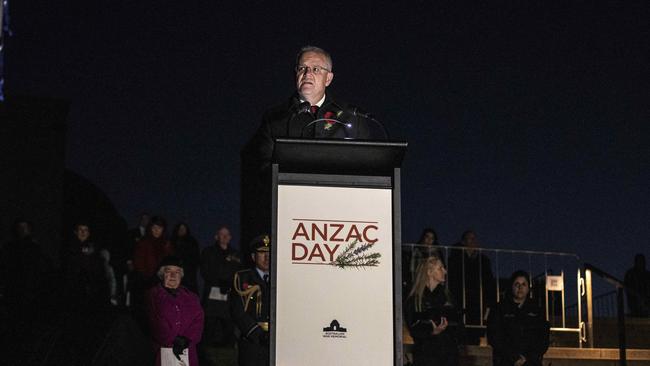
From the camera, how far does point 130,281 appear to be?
12469mm

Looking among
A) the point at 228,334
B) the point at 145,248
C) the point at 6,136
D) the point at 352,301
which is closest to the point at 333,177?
the point at 352,301

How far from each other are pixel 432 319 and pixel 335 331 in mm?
5003

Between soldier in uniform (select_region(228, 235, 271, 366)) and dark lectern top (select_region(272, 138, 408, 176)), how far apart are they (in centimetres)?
123

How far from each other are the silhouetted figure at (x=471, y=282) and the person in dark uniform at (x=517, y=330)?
3.43 m

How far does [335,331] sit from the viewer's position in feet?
12.5

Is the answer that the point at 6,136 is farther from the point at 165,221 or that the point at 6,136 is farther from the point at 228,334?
the point at 228,334

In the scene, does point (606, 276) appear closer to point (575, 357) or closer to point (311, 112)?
point (575, 357)

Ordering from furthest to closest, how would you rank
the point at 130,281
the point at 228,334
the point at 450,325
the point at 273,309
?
the point at 130,281 < the point at 228,334 < the point at 450,325 < the point at 273,309

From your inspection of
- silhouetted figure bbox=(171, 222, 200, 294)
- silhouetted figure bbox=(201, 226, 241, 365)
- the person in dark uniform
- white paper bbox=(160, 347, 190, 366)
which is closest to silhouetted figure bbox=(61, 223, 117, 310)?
silhouetted figure bbox=(171, 222, 200, 294)

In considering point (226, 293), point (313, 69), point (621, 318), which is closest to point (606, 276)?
point (621, 318)

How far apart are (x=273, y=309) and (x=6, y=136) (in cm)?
2010

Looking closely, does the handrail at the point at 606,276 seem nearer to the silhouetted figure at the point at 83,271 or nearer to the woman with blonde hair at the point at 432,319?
the woman with blonde hair at the point at 432,319

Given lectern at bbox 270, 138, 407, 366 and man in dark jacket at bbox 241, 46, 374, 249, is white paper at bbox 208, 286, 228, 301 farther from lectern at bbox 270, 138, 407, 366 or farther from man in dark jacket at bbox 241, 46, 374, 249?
lectern at bbox 270, 138, 407, 366

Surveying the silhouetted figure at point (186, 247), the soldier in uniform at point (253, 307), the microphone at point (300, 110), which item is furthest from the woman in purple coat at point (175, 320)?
the silhouetted figure at point (186, 247)
